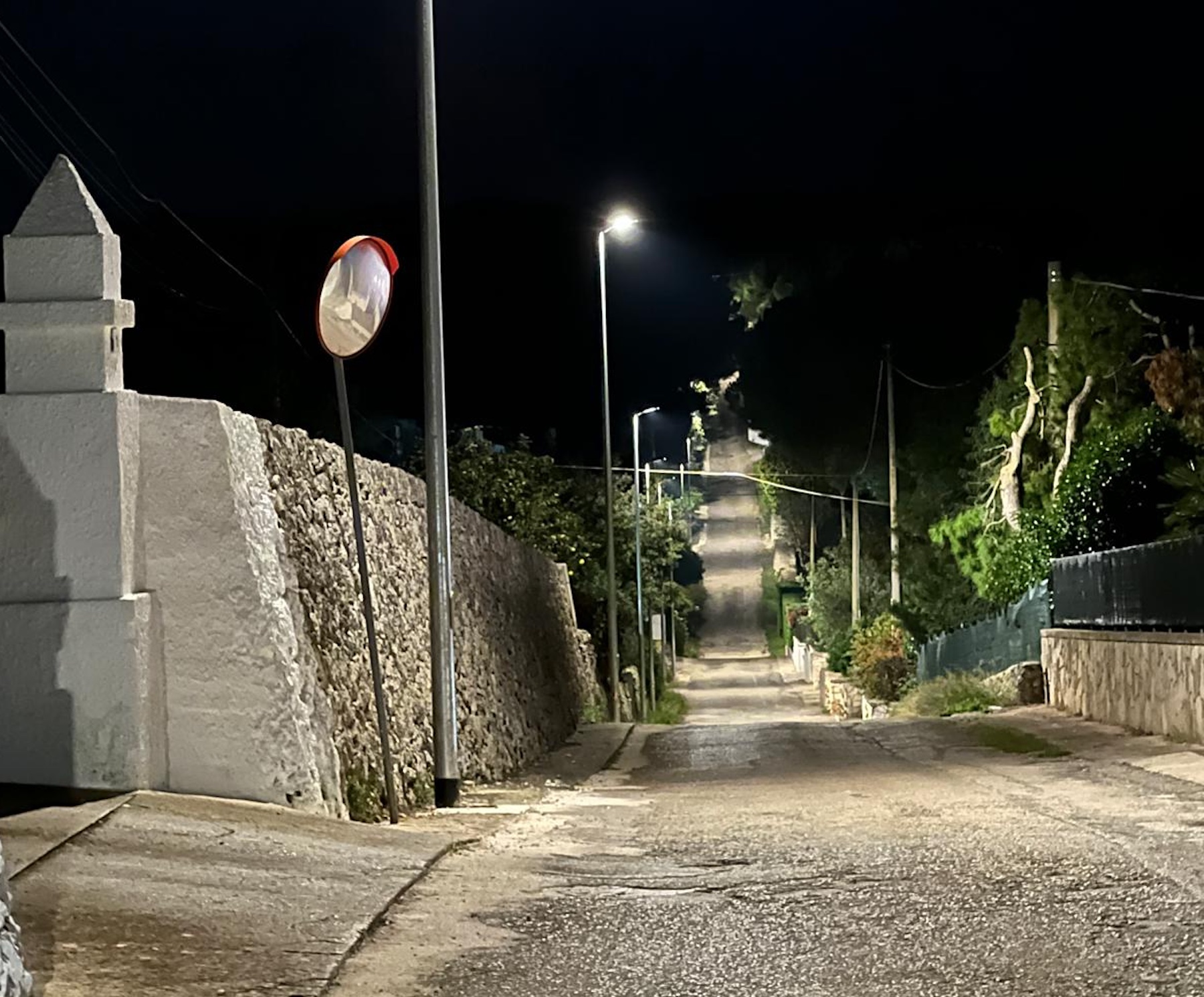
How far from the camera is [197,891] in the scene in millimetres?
8094

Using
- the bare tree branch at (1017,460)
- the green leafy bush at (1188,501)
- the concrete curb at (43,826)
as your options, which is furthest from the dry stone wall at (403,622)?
the bare tree branch at (1017,460)

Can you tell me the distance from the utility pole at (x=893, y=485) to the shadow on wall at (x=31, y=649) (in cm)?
3937

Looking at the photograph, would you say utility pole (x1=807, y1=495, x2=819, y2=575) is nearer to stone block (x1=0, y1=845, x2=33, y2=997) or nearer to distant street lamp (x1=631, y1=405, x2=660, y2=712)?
distant street lamp (x1=631, y1=405, x2=660, y2=712)

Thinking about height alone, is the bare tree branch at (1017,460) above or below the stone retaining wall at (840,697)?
above

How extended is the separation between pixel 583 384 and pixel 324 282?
41812mm

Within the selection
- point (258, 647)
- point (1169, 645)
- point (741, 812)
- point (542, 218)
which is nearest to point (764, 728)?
point (1169, 645)

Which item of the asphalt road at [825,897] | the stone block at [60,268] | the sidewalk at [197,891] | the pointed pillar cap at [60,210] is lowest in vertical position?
the asphalt road at [825,897]

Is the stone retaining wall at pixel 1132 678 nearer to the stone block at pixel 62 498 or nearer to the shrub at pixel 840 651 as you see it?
the stone block at pixel 62 498

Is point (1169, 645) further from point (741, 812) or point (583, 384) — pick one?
point (583, 384)

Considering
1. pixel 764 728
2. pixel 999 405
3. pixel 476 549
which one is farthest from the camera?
pixel 999 405

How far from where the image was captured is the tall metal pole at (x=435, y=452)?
47.9 feet

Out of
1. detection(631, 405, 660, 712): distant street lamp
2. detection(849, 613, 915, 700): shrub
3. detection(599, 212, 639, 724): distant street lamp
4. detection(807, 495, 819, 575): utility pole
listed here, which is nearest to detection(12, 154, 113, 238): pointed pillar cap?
detection(599, 212, 639, 724): distant street lamp

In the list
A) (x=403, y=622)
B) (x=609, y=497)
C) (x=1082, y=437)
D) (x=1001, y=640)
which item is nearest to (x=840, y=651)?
(x=609, y=497)

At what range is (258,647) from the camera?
11031 mm
